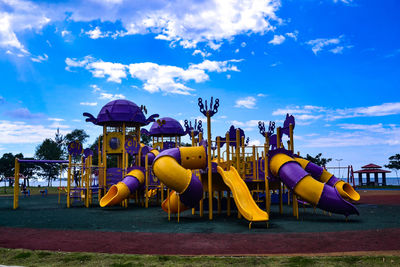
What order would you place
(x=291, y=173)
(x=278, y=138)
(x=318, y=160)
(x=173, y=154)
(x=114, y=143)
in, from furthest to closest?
(x=318, y=160) < (x=114, y=143) < (x=278, y=138) < (x=173, y=154) < (x=291, y=173)

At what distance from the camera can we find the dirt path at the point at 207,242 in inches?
351

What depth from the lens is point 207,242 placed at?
32.8ft

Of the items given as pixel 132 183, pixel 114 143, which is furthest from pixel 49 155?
pixel 132 183

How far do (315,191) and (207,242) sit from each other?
618 cm

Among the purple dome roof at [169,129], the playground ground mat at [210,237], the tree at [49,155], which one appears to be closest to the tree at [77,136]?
the tree at [49,155]

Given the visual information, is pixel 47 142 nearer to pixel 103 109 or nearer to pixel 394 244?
pixel 103 109

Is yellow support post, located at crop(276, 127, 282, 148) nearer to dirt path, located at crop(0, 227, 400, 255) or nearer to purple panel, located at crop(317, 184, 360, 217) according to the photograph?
purple panel, located at crop(317, 184, 360, 217)

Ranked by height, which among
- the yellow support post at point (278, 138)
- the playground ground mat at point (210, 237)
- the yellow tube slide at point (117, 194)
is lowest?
the playground ground mat at point (210, 237)

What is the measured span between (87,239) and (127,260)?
3267mm

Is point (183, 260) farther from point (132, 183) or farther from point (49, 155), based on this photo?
point (49, 155)

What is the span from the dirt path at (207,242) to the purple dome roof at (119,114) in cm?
1428

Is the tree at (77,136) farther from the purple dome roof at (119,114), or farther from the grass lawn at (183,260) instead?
the grass lawn at (183,260)

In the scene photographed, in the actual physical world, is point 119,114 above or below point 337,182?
above

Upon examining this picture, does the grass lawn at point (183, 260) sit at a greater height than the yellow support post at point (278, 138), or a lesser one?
lesser
